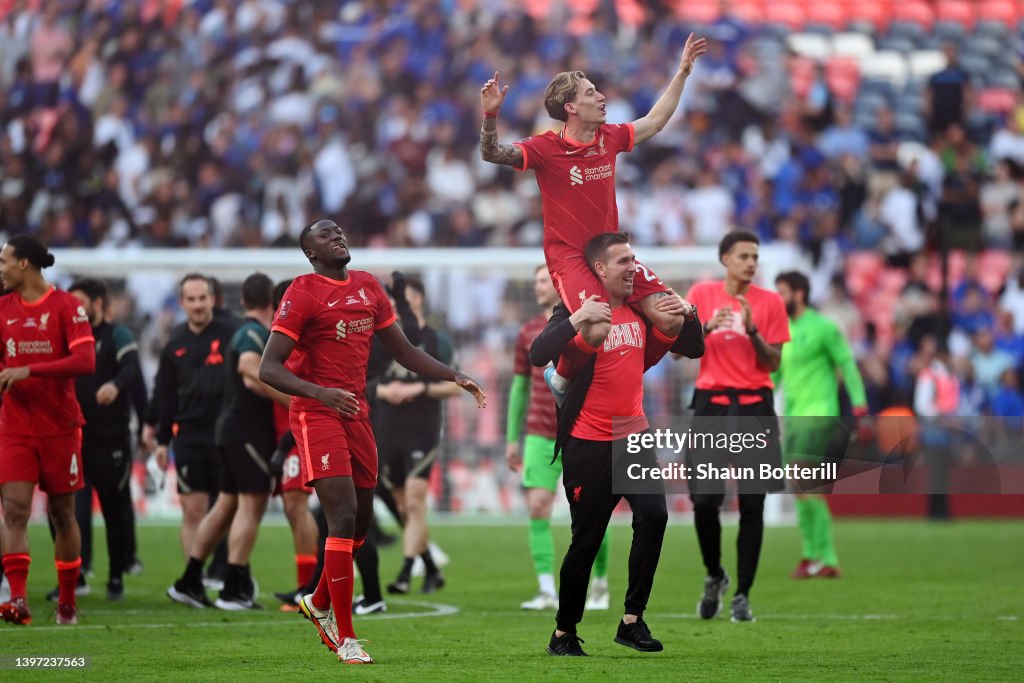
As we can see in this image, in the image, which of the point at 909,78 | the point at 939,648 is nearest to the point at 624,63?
the point at 909,78

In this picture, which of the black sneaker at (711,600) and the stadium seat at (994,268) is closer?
the black sneaker at (711,600)

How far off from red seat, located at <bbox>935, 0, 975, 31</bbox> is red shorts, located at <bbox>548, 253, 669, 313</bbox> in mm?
21300

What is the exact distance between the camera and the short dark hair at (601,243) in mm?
8828

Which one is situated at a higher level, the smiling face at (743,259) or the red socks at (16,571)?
the smiling face at (743,259)

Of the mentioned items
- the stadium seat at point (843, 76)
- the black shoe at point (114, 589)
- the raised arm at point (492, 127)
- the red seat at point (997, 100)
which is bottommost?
the black shoe at point (114, 589)

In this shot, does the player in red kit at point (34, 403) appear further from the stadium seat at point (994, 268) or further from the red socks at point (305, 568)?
the stadium seat at point (994, 268)

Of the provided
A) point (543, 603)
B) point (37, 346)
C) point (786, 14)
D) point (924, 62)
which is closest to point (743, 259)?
point (543, 603)

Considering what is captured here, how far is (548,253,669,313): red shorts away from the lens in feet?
29.1

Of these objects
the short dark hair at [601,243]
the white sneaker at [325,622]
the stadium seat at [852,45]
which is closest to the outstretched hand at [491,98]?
the short dark hair at [601,243]

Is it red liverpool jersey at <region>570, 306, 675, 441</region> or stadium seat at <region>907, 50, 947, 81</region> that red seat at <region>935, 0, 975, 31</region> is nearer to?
stadium seat at <region>907, 50, 947, 81</region>

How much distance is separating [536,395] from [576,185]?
3.70 meters

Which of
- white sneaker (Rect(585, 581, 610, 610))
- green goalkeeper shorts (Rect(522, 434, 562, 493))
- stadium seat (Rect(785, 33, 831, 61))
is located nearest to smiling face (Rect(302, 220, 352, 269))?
green goalkeeper shorts (Rect(522, 434, 562, 493))

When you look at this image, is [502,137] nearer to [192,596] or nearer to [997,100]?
[997,100]

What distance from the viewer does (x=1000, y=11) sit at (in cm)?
2859
